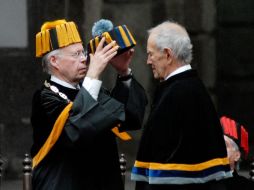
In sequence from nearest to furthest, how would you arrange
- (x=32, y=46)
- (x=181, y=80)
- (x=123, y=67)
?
(x=181, y=80), (x=123, y=67), (x=32, y=46)

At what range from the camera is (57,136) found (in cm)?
626

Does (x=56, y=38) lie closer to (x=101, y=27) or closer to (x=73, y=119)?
(x=101, y=27)

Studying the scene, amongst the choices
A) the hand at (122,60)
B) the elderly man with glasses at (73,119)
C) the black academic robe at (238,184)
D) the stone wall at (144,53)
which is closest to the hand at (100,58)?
the elderly man with glasses at (73,119)

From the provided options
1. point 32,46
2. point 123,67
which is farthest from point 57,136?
point 32,46

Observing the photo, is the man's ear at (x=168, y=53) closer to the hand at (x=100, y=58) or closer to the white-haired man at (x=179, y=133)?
the white-haired man at (x=179, y=133)

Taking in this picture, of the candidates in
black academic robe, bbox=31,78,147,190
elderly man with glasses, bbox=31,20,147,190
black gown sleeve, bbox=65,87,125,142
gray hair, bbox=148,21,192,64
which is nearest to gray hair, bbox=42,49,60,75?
elderly man with glasses, bbox=31,20,147,190

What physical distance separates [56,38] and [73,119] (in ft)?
1.94

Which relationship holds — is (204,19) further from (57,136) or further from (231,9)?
(57,136)

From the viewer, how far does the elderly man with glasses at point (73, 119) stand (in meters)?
6.21

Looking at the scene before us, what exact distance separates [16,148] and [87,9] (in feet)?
5.33

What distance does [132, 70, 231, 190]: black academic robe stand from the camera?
6.06 meters

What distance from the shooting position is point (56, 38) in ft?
21.4

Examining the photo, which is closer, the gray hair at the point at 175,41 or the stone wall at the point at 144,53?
the gray hair at the point at 175,41

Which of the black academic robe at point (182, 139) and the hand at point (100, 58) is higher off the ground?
the hand at point (100, 58)
